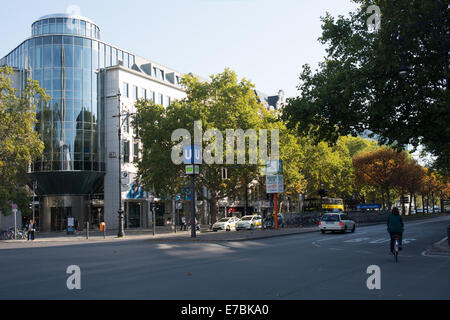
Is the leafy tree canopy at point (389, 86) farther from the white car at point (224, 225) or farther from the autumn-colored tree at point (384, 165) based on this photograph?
the autumn-colored tree at point (384, 165)

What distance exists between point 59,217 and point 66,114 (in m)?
12.7

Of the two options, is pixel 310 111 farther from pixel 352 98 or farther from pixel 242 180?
pixel 242 180

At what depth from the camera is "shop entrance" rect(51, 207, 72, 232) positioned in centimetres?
5491

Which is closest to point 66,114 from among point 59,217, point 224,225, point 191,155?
point 59,217

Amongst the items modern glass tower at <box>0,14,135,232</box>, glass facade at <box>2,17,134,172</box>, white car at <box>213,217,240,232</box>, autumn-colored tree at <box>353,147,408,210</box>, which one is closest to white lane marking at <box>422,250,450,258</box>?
white car at <box>213,217,240,232</box>

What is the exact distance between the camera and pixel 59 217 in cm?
5503

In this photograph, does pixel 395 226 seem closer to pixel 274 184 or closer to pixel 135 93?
pixel 274 184

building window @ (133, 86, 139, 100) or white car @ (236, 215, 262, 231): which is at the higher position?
building window @ (133, 86, 139, 100)

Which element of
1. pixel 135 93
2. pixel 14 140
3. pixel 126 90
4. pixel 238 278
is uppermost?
pixel 126 90

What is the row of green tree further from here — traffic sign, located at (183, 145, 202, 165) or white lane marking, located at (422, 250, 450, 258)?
white lane marking, located at (422, 250, 450, 258)

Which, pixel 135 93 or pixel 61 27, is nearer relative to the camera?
pixel 61 27

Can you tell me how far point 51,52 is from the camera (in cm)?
5291

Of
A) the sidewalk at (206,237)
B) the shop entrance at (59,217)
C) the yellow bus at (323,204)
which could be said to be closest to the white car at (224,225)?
the sidewalk at (206,237)
